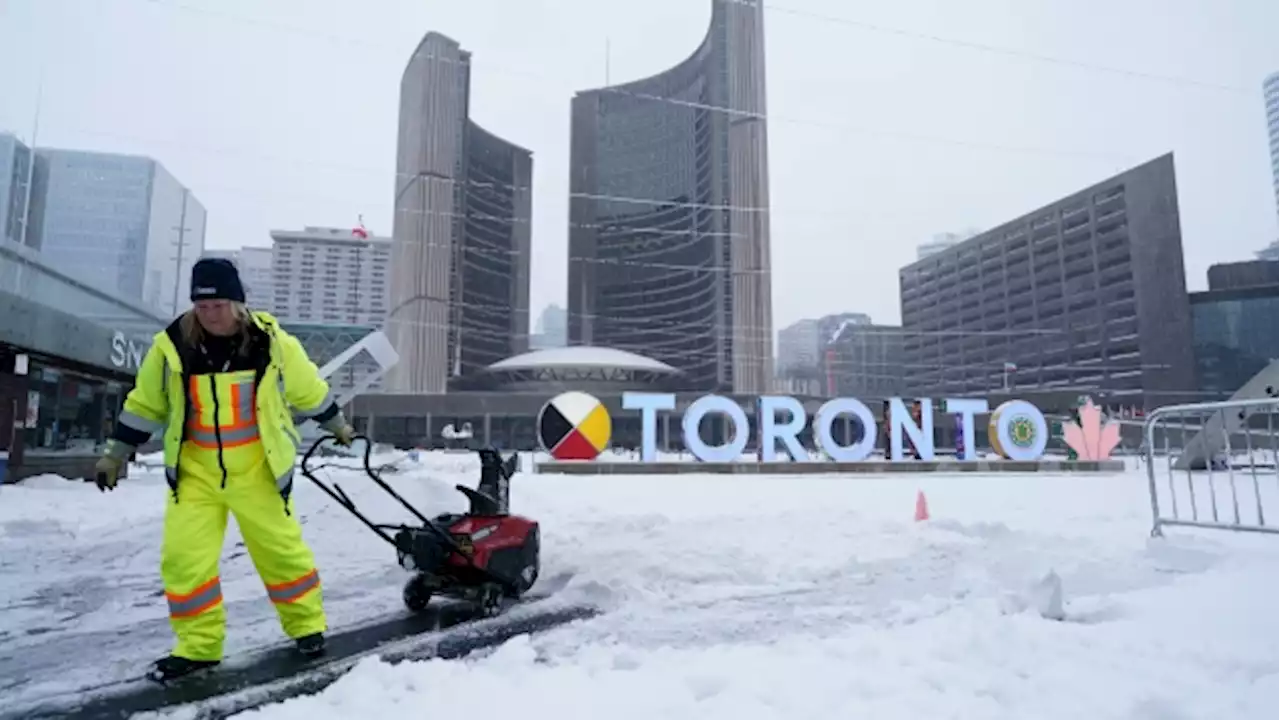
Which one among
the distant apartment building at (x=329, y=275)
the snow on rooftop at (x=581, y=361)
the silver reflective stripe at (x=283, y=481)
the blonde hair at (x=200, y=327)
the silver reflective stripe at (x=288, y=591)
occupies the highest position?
the distant apartment building at (x=329, y=275)

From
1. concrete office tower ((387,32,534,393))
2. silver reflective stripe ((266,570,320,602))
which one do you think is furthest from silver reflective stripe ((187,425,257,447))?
concrete office tower ((387,32,534,393))

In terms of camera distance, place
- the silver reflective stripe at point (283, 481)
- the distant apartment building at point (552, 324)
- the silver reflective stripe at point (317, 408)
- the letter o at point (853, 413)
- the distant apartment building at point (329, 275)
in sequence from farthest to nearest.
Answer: the distant apartment building at point (552, 324) → the distant apartment building at point (329, 275) → the letter o at point (853, 413) → the silver reflective stripe at point (317, 408) → the silver reflective stripe at point (283, 481)

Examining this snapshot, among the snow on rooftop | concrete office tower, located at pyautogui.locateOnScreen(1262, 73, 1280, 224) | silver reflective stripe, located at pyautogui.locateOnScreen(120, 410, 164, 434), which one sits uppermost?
the snow on rooftop

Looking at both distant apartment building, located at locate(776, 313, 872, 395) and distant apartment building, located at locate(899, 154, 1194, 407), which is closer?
distant apartment building, located at locate(899, 154, 1194, 407)

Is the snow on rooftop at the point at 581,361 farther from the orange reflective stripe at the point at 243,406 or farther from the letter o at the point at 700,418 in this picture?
the orange reflective stripe at the point at 243,406

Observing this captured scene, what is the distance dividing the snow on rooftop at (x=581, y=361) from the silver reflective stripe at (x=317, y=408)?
64.1m

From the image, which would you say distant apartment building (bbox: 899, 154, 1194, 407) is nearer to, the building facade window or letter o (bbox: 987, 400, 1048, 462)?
letter o (bbox: 987, 400, 1048, 462)

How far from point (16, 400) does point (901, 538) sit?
50.1 feet

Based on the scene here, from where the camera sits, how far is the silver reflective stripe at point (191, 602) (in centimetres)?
310

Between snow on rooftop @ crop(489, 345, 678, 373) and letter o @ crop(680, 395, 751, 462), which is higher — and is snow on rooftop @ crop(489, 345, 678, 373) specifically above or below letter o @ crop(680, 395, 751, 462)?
above

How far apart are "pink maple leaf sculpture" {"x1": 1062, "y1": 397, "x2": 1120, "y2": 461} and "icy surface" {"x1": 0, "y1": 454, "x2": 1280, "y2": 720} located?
61.3 feet

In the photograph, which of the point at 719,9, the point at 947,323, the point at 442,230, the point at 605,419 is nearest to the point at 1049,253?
the point at 947,323

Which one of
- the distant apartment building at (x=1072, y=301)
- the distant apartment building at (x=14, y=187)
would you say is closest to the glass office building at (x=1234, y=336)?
the distant apartment building at (x=1072, y=301)

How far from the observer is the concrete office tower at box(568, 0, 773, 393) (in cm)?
7219
